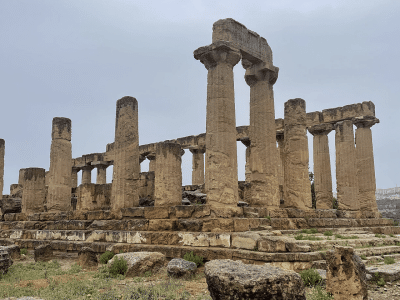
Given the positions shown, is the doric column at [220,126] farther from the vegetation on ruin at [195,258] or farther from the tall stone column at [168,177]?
the vegetation on ruin at [195,258]

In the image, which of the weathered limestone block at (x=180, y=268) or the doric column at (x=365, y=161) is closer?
the weathered limestone block at (x=180, y=268)

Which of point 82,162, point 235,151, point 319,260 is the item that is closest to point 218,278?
point 319,260

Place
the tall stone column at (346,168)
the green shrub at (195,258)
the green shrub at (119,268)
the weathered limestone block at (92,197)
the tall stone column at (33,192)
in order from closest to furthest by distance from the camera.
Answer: the green shrub at (119,268)
the green shrub at (195,258)
the weathered limestone block at (92,197)
the tall stone column at (33,192)
the tall stone column at (346,168)

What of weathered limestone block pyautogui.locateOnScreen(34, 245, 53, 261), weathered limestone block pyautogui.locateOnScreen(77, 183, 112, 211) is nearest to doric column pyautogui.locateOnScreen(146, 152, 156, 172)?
weathered limestone block pyautogui.locateOnScreen(77, 183, 112, 211)

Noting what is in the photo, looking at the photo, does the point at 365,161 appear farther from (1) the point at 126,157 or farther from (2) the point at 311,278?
(2) the point at 311,278

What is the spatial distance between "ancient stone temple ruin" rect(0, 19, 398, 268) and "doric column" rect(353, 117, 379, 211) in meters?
0.06

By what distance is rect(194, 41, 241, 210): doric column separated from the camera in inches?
492

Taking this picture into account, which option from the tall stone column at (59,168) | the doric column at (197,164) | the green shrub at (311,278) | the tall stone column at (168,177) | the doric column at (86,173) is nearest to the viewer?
the green shrub at (311,278)

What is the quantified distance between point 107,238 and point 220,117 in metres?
5.83

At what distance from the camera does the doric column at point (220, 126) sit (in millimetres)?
12508

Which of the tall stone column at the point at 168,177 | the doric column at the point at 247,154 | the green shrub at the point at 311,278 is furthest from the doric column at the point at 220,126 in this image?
the doric column at the point at 247,154

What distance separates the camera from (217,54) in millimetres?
13148

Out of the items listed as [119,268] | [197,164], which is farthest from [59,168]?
[197,164]

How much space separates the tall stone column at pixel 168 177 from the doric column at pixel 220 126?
143 cm
